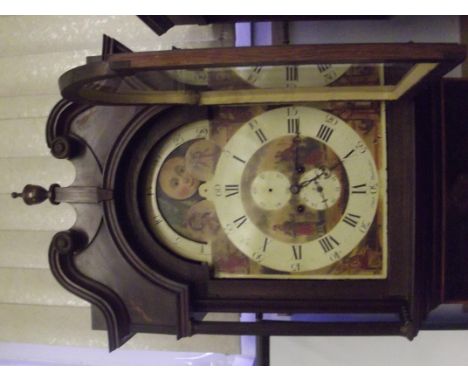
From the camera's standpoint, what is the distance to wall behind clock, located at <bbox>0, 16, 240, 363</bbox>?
1.32m

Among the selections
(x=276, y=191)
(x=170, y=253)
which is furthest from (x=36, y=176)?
(x=276, y=191)

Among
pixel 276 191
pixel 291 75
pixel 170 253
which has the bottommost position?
pixel 170 253

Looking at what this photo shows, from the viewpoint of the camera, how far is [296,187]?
984mm

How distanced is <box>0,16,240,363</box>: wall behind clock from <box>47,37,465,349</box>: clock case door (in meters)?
0.33

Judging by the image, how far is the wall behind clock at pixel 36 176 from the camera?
1320mm

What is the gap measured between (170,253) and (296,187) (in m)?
0.27

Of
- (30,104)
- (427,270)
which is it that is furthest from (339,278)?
(30,104)

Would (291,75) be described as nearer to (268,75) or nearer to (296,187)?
(268,75)

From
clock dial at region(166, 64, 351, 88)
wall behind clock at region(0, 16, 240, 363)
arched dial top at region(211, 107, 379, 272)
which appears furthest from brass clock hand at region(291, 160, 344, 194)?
wall behind clock at region(0, 16, 240, 363)

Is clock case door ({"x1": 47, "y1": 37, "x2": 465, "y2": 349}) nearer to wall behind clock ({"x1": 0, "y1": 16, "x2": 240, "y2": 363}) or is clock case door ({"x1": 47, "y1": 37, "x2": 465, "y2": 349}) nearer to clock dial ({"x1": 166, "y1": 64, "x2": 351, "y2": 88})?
clock dial ({"x1": 166, "y1": 64, "x2": 351, "y2": 88})

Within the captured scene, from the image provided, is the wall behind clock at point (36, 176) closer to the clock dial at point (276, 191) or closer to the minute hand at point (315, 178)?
the clock dial at point (276, 191)

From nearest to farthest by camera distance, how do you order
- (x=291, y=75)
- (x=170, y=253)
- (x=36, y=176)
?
(x=291, y=75) → (x=170, y=253) → (x=36, y=176)

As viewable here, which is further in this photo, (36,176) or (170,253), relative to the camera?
(36,176)

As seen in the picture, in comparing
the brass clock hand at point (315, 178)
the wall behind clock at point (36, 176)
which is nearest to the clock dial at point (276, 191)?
the brass clock hand at point (315, 178)
